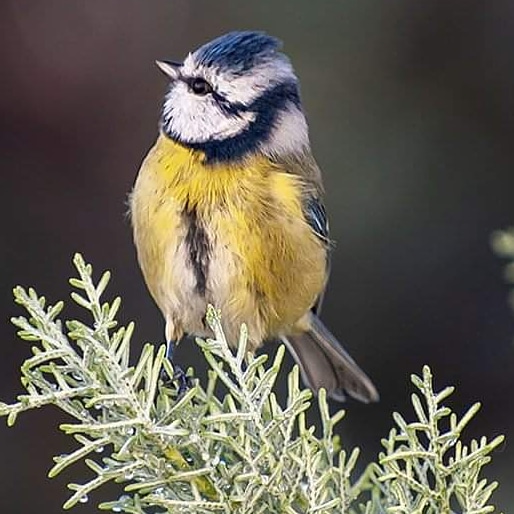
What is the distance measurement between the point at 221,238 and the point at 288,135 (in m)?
0.35

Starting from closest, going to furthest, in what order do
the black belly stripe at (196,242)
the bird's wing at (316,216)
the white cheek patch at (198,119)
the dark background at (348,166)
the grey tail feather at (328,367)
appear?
the black belly stripe at (196,242), the white cheek patch at (198,119), the bird's wing at (316,216), the grey tail feather at (328,367), the dark background at (348,166)

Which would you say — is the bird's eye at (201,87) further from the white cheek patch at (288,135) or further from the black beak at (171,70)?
the white cheek patch at (288,135)

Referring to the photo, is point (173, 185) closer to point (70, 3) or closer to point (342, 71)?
point (342, 71)

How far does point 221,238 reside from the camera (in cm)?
231

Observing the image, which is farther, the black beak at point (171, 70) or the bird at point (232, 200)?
the black beak at point (171, 70)

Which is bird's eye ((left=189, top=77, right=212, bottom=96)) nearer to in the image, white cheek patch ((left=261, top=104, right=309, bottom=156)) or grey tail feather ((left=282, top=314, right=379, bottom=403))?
white cheek patch ((left=261, top=104, right=309, bottom=156))

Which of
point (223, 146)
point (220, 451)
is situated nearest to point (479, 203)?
point (223, 146)

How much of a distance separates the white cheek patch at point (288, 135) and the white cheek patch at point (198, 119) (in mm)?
62

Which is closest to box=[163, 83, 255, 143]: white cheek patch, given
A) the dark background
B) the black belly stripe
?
the black belly stripe

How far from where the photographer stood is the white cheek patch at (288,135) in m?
2.50

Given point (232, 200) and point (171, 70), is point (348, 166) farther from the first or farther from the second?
point (232, 200)

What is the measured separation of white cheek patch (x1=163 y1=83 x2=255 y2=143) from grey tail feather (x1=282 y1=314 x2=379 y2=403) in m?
0.59

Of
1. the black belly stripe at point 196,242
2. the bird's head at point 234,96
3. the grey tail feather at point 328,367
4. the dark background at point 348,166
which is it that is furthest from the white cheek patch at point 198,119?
the dark background at point 348,166

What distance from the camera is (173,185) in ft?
7.72
